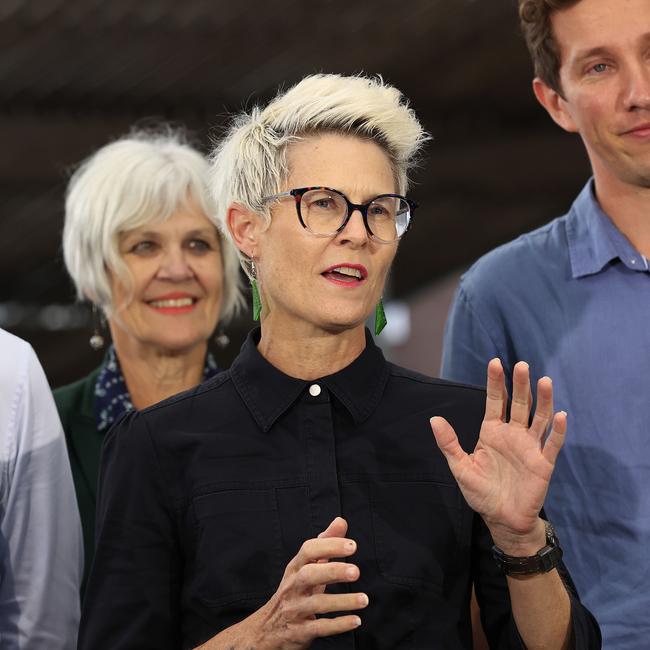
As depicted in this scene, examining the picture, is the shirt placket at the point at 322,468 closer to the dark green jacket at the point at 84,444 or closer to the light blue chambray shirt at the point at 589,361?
the light blue chambray shirt at the point at 589,361

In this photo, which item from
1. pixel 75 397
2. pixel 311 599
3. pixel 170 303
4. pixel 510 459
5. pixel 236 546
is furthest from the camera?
pixel 170 303

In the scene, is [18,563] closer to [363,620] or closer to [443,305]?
[363,620]

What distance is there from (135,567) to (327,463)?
0.39 meters

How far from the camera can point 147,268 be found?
3686 millimetres

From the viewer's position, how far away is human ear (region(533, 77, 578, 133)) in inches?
123

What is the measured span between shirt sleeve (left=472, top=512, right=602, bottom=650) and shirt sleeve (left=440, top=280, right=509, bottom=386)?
0.67 metres

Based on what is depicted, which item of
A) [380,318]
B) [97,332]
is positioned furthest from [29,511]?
[97,332]

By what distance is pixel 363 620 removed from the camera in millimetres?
2287

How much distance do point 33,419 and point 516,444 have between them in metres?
1.04

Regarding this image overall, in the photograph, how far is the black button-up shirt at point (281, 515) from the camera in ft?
7.59

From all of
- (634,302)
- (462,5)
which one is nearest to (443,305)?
(462,5)

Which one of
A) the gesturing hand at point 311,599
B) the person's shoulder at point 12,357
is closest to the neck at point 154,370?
the person's shoulder at point 12,357

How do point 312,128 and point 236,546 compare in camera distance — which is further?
point 312,128

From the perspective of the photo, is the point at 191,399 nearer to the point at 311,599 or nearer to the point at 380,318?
the point at 380,318
